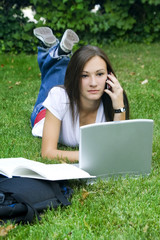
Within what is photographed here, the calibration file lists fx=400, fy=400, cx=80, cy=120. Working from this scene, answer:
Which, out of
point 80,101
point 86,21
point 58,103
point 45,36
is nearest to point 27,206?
point 58,103

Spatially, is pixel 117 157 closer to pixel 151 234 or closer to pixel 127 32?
pixel 151 234

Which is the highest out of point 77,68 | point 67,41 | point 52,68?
point 67,41

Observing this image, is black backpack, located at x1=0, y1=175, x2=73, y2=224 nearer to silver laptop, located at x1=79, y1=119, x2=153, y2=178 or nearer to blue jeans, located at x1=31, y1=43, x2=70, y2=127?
silver laptop, located at x1=79, y1=119, x2=153, y2=178

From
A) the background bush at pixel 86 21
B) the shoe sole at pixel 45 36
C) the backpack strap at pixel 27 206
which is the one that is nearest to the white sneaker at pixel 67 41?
the shoe sole at pixel 45 36

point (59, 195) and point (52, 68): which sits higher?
point (52, 68)

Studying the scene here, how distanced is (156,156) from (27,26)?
5339 millimetres

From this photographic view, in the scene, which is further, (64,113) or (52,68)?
(52,68)

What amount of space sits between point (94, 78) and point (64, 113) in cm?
40

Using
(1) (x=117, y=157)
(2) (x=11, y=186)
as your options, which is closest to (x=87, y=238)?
(2) (x=11, y=186)

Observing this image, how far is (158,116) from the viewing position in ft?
13.6

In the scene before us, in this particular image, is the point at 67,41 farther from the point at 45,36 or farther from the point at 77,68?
the point at 77,68

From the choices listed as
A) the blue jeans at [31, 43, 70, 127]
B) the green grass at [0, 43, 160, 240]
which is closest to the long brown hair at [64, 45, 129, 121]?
the green grass at [0, 43, 160, 240]

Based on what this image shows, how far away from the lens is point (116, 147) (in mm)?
2402

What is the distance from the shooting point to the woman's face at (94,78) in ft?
9.27
